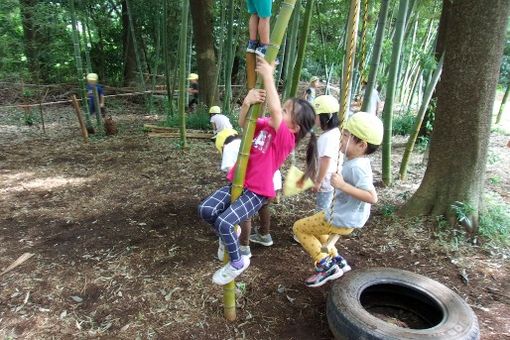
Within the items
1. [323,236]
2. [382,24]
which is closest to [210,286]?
[323,236]

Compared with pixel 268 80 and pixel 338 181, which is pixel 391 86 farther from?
pixel 268 80

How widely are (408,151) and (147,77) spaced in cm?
1174

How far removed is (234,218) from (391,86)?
3.11m

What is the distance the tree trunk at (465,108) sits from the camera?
3176 mm

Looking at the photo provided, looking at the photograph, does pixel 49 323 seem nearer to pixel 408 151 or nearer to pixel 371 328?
pixel 371 328

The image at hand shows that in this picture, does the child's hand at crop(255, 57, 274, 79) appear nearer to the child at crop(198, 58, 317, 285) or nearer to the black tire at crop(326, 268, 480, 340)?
the child at crop(198, 58, 317, 285)

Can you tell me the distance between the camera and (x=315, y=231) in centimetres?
262

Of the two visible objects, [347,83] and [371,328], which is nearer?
[371,328]

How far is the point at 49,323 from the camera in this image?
100 inches

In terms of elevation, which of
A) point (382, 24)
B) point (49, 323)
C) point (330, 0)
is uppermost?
point (330, 0)

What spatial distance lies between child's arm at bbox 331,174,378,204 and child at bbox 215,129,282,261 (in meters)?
0.74

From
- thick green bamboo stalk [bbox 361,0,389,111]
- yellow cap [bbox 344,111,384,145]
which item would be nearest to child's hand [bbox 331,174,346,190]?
yellow cap [bbox 344,111,384,145]

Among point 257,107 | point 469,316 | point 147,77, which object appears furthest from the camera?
point 147,77

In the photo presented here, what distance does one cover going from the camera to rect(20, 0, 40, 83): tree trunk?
7.87 metres
